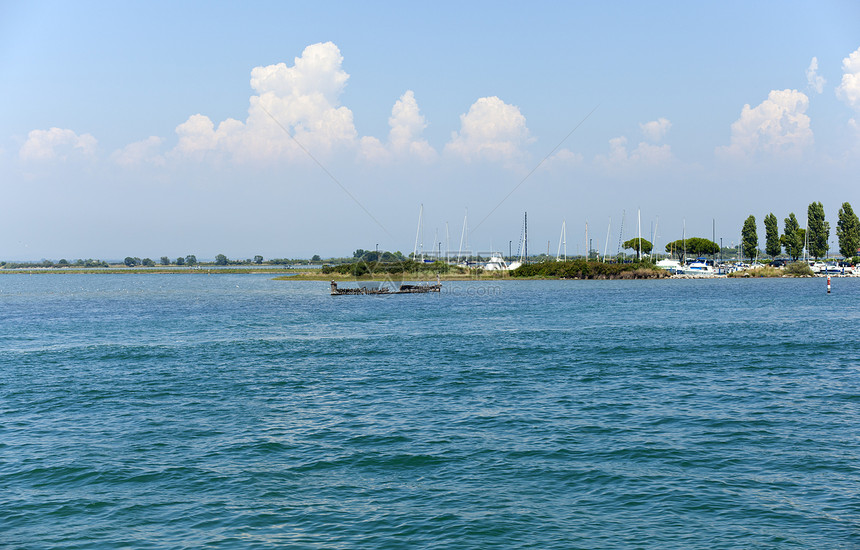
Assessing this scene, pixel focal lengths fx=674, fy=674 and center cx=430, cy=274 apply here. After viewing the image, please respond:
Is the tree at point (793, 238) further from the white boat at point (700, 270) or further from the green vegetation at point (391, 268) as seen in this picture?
the green vegetation at point (391, 268)

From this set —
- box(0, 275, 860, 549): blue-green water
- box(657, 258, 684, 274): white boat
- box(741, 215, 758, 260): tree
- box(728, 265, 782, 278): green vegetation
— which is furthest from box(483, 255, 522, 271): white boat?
box(0, 275, 860, 549): blue-green water

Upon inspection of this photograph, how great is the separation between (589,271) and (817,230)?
68588 millimetres

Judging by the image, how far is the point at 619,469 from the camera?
17656 mm

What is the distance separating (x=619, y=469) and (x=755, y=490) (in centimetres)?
321

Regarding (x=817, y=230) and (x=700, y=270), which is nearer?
(x=700, y=270)

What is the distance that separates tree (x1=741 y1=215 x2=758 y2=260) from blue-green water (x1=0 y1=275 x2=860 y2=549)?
15497cm

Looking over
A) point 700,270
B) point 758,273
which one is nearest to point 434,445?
point 700,270

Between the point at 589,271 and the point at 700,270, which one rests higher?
the point at 700,270

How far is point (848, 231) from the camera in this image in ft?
567

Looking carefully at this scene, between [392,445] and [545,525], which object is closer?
[545,525]

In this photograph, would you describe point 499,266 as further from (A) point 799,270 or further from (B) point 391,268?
(A) point 799,270

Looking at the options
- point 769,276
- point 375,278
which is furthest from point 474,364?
point 769,276

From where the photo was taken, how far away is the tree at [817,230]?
582 feet

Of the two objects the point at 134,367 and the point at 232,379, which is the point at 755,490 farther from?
the point at 134,367
